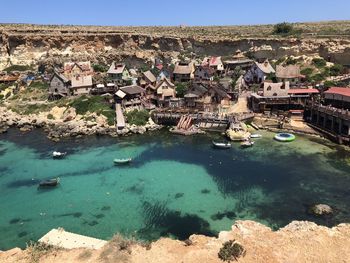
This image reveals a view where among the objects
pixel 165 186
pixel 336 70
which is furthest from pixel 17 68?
pixel 336 70

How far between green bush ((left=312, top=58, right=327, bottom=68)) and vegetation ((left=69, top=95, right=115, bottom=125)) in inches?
1857

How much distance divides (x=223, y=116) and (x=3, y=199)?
121 ft

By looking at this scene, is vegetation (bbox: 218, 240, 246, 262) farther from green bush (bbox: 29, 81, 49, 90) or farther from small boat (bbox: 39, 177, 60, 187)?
green bush (bbox: 29, 81, 49, 90)

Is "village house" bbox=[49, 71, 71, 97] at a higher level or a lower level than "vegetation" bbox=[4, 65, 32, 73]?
lower

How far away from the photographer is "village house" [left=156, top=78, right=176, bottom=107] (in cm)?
7075

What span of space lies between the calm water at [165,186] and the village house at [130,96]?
1235cm

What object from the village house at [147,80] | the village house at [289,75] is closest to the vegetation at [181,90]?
the village house at [147,80]

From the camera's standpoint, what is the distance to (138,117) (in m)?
65.3

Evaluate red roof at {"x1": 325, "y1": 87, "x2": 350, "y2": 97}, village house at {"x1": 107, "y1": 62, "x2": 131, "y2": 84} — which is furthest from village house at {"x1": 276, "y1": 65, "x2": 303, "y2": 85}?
village house at {"x1": 107, "y1": 62, "x2": 131, "y2": 84}

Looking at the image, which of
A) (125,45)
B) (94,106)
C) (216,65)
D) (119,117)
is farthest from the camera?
(125,45)

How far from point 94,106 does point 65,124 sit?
6.35 meters

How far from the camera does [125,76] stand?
84938 millimetres

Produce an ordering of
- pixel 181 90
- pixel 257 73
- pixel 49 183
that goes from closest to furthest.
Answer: pixel 49 183 < pixel 181 90 < pixel 257 73

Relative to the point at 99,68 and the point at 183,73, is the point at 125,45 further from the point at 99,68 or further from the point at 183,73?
the point at 183,73
